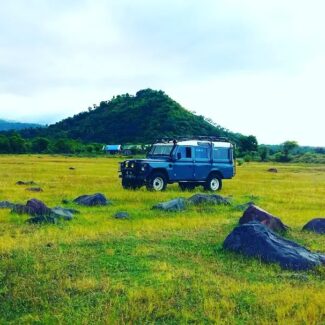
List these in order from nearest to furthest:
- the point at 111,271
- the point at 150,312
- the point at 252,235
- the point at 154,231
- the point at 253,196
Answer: the point at 150,312 < the point at 111,271 < the point at 252,235 < the point at 154,231 < the point at 253,196

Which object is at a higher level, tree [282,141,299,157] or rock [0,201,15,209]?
tree [282,141,299,157]

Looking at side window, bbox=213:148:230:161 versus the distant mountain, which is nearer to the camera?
side window, bbox=213:148:230:161

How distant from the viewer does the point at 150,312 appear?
22.8ft

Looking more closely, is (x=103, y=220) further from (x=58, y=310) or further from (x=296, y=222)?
(x=58, y=310)

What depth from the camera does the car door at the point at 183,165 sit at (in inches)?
975

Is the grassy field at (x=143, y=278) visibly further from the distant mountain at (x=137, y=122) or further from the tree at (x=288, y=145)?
the tree at (x=288, y=145)

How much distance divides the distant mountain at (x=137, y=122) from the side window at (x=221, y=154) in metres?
74.4

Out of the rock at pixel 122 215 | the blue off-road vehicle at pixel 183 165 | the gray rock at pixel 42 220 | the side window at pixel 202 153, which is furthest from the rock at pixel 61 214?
the side window at pixel 202 153

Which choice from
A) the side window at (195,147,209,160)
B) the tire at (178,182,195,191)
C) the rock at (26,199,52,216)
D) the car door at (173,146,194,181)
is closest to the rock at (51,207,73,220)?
the rock at (26,199,52,216)

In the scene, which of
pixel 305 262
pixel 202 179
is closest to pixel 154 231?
pixel 305 262

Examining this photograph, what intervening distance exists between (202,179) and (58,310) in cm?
1918

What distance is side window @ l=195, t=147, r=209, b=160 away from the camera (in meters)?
25.6

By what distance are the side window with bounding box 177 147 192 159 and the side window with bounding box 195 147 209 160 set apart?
1.56 ft

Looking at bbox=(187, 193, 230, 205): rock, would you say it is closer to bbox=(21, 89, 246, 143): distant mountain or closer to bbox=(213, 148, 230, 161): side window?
bbox=(213, 148, 230, 161): side window
